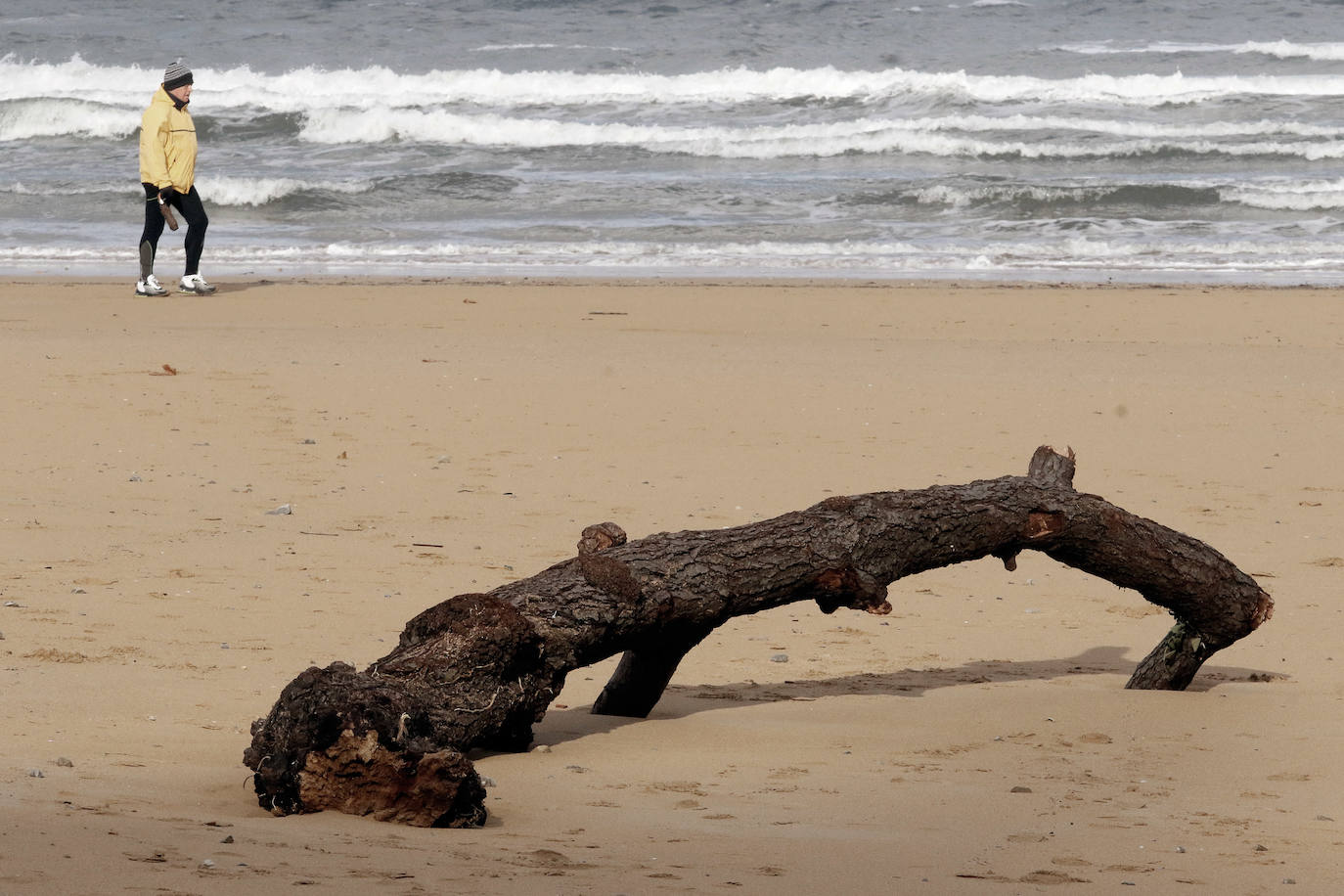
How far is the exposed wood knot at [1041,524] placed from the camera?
4.66 metres

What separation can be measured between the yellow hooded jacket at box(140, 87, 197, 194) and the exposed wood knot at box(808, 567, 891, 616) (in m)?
10.0

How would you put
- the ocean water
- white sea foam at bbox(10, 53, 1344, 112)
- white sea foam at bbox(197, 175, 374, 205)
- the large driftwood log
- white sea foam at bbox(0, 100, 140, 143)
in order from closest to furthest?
the large driftwood log → the ocean water → white sea foam at bbox(197, 175, 374, 205) → white sea foam at bbox(0, 100, 140, 143) → white sea foam at bbox(10, 53, 1344, 112)

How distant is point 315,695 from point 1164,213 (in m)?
18.8

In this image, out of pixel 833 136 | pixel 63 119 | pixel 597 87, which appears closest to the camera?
pixel 833 136

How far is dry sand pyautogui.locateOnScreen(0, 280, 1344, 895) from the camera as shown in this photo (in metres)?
3.33

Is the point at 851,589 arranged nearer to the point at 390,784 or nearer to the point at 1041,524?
the point at 1041,524

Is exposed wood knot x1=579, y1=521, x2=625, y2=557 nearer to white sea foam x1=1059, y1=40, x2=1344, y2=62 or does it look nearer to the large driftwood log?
the large driftwood log

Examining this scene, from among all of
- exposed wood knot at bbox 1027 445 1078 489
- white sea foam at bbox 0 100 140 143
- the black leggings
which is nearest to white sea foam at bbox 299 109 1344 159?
white sea foam at bbox 0 100 140 143

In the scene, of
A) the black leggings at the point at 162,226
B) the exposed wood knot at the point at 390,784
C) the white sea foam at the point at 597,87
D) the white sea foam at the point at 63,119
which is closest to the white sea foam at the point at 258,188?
the white sea foam at the point at 63,119

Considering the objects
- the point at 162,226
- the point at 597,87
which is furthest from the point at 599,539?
the point at 597,87

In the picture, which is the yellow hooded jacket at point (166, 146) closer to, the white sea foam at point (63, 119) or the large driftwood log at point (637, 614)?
the large driftwood log at point (637, 614)

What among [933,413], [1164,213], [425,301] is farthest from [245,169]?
[933,413]

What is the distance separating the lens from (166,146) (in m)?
13.1

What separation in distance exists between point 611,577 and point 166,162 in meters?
10.2
